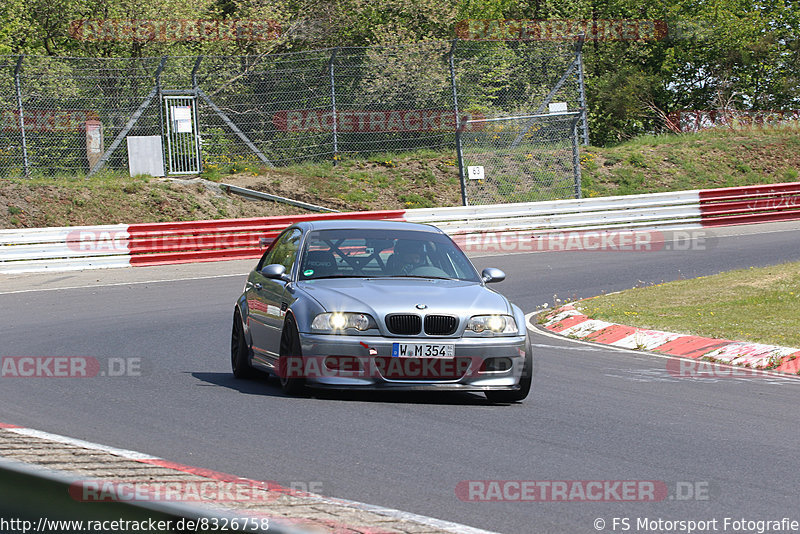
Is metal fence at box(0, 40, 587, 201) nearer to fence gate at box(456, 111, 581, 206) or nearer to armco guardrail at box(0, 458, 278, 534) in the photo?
fence gate at box(456, 111, 581, 206)

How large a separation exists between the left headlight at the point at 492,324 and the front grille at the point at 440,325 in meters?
0.14

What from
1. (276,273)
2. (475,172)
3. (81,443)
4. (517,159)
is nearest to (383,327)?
(276,273)

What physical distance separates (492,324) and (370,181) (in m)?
23.3

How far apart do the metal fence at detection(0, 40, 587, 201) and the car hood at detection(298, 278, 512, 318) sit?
62.5 ft

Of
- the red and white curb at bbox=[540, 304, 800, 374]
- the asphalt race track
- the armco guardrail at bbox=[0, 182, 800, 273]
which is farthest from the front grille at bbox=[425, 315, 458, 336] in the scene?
the armco guardrail at bbox=[0, 182, 800, 273]

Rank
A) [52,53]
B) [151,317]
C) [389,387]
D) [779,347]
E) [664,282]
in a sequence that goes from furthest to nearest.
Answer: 1. [52,53]
2. [664,282]
3. [151,317]
4. [779,347]
5. [389,387]

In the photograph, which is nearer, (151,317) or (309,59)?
(151,317)

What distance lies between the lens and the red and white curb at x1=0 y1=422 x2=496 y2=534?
4.86m

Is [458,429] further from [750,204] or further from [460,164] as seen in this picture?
[750,204]

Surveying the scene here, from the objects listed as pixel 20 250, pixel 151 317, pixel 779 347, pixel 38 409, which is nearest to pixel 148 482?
pixel 38 409

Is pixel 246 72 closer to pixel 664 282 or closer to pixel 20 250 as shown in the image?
pixel 20 250

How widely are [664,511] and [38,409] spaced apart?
4.69 meters

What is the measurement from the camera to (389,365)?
26.7 feet

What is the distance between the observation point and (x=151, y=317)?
14.6m
